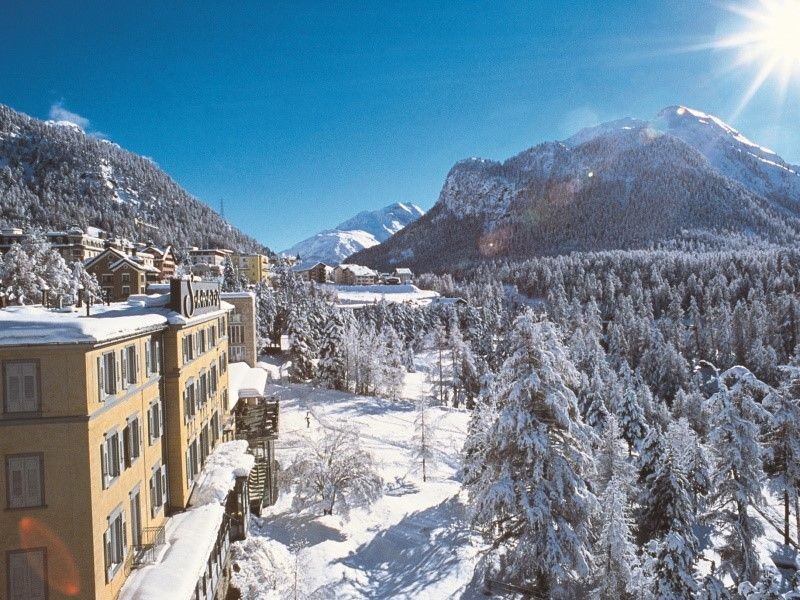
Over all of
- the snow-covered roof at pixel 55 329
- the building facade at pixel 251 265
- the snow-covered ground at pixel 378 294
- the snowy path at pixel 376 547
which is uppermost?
the building facade at pixel 251 265

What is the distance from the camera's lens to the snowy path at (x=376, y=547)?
21.6 metres

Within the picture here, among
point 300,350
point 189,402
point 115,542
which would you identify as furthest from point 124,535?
point 300,350

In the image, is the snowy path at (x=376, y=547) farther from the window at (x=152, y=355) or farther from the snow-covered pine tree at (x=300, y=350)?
the snow-covered pine tree at (x=300, y=350)

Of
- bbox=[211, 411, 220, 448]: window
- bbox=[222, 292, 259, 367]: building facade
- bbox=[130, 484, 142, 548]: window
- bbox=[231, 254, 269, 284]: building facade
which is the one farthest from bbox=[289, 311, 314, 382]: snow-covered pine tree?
bbox=[231, 254, 269, 284]: building facade

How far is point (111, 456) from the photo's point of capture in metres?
13.3

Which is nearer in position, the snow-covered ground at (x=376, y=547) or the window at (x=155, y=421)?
the window at (x=155, y=421)

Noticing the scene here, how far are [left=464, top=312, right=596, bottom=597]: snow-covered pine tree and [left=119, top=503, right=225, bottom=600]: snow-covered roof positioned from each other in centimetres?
999

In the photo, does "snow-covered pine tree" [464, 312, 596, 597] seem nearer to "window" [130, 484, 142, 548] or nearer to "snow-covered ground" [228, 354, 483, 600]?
"snow-covered ground" [228, 354, 483, 600]

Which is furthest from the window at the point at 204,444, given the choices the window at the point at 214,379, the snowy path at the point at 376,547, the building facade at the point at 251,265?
the building facade at the point at 251,265

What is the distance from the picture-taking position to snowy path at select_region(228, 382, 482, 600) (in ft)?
70.7

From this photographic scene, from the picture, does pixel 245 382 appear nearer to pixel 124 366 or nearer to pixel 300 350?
pixel 124 366

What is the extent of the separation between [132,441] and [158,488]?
3.22 meters

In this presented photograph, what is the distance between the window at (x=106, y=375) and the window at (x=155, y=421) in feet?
10.6

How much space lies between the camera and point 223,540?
2016cm
